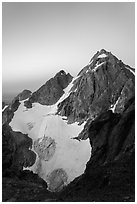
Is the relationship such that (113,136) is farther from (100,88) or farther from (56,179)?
(100,88)

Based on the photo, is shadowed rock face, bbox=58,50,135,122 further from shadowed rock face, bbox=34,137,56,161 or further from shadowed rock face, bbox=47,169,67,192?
shadowed rock face, bbox=47,169,67,192

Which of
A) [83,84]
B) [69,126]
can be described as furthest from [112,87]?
[69,126]

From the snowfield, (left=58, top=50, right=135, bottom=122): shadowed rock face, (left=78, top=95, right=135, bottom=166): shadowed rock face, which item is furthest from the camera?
(left=58, top=50, right=135, bottom=122): shadowed rock face

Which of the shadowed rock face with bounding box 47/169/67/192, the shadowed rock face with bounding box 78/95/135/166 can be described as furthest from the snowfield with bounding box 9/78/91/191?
the shadowed rock face with bounding box 78/95/135/166

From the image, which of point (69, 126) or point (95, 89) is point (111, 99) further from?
point (69, 126)

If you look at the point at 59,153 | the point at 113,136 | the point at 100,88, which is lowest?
the point at 113,136

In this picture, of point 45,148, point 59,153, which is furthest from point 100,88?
point 45,148

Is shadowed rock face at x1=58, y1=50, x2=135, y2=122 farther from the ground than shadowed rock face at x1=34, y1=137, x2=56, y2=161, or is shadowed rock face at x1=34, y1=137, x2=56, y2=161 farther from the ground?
shadowed rock face at x1=58, y1=50, x2=135, y2=122
